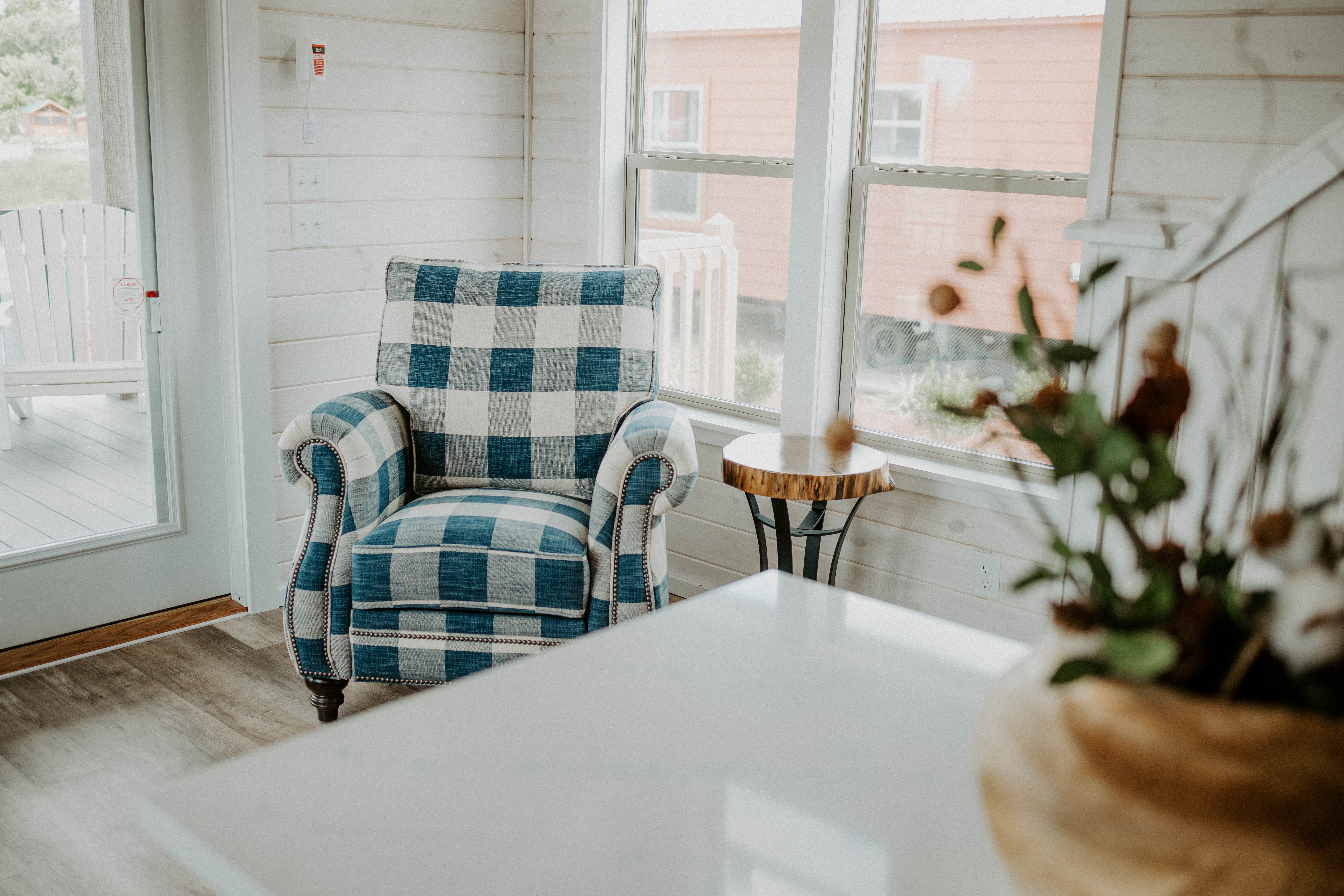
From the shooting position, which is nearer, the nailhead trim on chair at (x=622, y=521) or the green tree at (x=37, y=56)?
the nailhead trim on chair at (x=622, y=521)

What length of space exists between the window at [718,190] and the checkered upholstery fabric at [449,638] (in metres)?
1.16

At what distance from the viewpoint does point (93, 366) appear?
2.95m

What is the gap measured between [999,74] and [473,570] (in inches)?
66.5

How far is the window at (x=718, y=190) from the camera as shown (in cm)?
315

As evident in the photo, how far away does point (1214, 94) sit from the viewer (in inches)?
86.7

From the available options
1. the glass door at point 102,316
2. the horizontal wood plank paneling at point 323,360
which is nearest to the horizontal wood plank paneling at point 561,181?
the horizontal wood plank paneling at point 323,360

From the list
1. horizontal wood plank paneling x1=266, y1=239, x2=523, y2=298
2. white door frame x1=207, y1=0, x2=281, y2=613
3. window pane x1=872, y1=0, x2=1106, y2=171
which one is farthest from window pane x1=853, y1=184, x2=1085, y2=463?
white door frame x1=207, y1=0, x2=281, y2=613

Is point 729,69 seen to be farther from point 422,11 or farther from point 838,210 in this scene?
point 422,11

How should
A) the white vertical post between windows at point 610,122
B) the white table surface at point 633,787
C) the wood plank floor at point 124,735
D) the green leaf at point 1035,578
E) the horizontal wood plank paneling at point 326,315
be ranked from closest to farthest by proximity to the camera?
the green leaf at point 1035,578, the white table surface at point 633,787, the wood plank floor at point 124,735, the horizontal wood plank paneling at point 326,315, the white vertical post between windows at point 610,122

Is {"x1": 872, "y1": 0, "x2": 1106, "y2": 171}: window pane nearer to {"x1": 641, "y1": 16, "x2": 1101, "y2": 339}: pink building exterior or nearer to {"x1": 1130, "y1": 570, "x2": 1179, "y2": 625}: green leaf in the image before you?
{"x1": 641, "y1": 16, "x2": 1101, "y2": 339}: pink building exterior

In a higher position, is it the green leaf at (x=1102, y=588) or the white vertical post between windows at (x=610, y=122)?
the white vertical post between windows at (x=610, y=122)

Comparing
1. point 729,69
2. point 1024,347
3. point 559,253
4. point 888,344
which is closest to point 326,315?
point 559,253

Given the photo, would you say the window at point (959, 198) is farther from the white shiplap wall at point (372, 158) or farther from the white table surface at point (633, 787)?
the white table surface at point (633, 787)

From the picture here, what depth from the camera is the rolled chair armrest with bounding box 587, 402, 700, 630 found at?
2.41 meters
